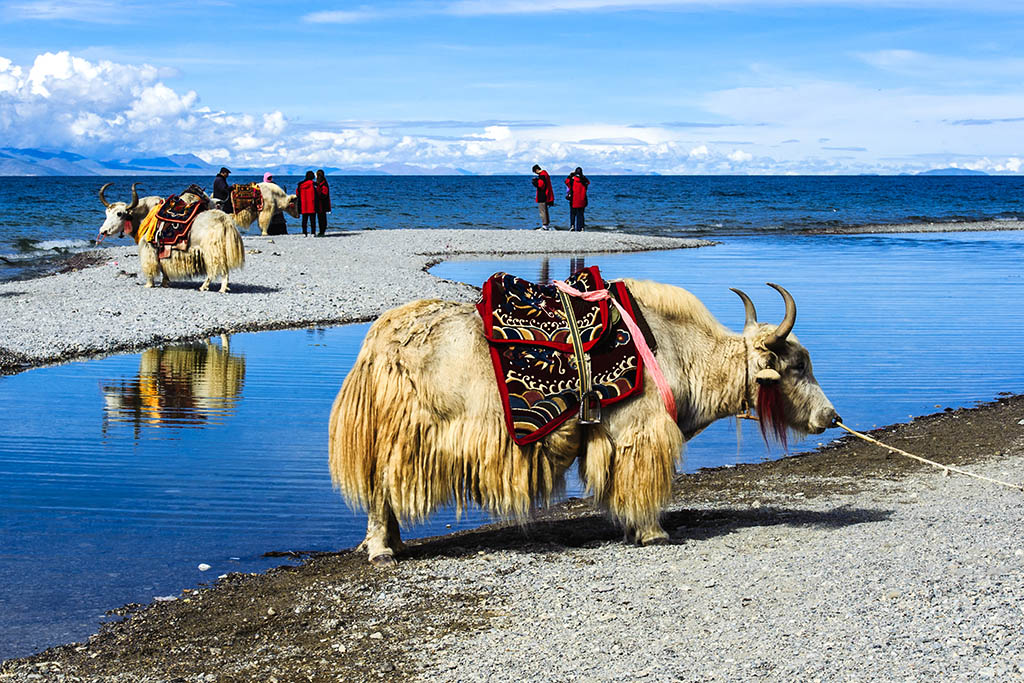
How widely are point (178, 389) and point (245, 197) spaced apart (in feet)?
54.8

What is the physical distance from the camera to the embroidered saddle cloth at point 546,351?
505cm

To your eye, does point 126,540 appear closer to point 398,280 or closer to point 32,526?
point 32,526

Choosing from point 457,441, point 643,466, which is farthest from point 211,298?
point 643,466

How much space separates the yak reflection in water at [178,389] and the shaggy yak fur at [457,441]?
3.09 metres

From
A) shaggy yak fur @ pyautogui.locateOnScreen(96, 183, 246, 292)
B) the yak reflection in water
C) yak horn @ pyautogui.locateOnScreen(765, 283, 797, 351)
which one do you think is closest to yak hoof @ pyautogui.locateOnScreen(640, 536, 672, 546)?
yak horn @ pyautogui.locateOnScreen(765, 283, 797, 351)

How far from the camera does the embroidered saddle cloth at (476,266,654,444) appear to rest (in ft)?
16.6

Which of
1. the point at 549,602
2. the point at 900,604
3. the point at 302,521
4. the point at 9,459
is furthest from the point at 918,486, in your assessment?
the point at 9,459

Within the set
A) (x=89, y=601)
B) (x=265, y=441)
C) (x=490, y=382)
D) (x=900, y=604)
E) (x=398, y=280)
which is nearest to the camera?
(x=900, y=604)

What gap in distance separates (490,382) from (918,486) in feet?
8.87

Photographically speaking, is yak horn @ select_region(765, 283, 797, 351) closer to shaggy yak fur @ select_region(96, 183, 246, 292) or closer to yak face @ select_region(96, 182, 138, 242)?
shaggy yak fur @ select_region(96, 183, 246, 292)

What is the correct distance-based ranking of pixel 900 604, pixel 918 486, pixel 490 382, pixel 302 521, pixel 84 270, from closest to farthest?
pixel 900 604 < pixel 490 382 < pixel 302 521 < pixel 918 486 < pixel 84 270

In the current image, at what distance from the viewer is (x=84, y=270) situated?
61.1ft

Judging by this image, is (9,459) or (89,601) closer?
(89,601)

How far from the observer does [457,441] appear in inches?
199
